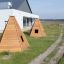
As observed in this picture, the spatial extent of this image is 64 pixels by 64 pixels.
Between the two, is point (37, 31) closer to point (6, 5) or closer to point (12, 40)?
point (12, 40)

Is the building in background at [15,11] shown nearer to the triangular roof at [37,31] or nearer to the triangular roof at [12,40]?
the triangular roof at [37,31]

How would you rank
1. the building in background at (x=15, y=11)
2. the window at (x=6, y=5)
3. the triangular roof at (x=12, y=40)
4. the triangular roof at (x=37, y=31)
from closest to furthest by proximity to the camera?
the triangular roof at (x=12, y=40) → the triangular roof at (x=37, y=31) → the building in background at (x=15, y=11) → the window at (x=6, y=5)

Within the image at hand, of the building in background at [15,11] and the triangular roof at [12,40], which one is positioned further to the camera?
the building in background at [15,11]

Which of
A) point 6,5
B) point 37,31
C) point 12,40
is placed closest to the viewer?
point 12,40

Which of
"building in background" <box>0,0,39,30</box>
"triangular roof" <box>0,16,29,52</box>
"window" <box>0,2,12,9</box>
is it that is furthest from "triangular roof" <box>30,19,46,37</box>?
"window" <box>0,2,12,9</box>

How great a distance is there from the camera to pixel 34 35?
3947 cm

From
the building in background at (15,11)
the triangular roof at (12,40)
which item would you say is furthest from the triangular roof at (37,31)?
the triangular roof at (12,40)

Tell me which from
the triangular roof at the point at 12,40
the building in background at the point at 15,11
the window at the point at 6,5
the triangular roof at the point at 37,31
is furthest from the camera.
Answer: the window at the point at 6,5

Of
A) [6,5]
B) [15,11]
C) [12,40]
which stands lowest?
[15,11]

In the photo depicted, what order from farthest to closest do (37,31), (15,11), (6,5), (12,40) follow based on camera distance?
1. (6,5)
2. (15,11)
3. (37,31)
4. (12,40)

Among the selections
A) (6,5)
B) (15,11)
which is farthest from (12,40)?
(6,5)

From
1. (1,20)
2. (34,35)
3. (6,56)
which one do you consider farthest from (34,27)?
(6,56)

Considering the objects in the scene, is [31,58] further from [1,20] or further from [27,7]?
[27,7]

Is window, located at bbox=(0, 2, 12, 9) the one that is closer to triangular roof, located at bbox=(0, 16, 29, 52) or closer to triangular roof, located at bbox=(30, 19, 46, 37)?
triangular roof, located at bbox=(30, 19, 46, 37)
